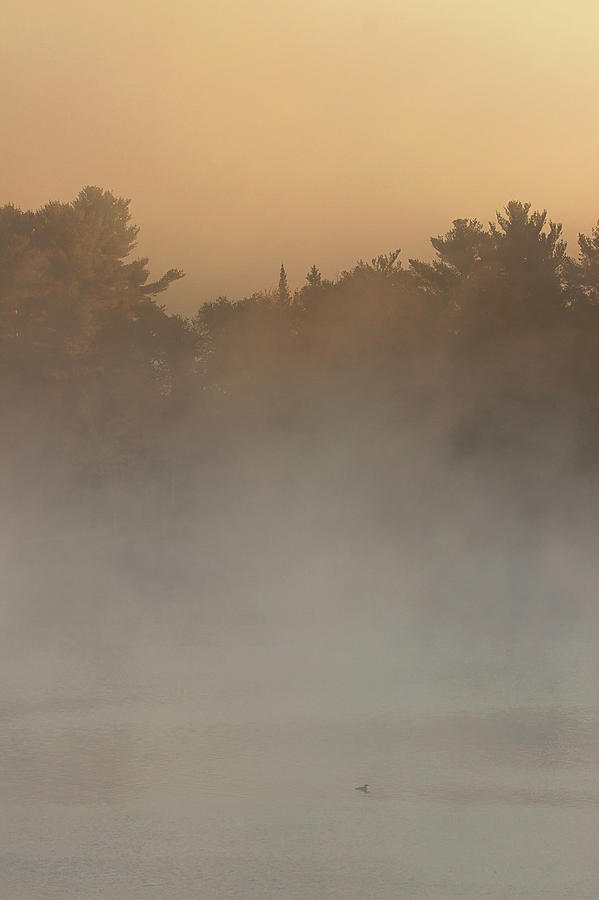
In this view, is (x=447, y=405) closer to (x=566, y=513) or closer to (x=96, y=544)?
(x=566, y=513)

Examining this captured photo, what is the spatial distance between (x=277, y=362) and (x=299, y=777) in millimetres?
57600

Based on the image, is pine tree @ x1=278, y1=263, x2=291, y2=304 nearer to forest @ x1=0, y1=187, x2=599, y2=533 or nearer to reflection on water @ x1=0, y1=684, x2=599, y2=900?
forest @ x1=0, y1=187, x2=599, y2=533

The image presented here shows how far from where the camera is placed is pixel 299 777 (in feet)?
31.6

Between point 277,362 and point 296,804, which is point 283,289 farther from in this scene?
point 296,804

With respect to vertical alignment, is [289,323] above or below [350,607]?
above

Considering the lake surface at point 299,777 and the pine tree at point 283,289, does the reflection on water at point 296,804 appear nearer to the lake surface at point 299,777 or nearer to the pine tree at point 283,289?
the lake surface at point 299,777

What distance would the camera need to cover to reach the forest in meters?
50.7

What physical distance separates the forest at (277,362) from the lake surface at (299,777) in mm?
36004

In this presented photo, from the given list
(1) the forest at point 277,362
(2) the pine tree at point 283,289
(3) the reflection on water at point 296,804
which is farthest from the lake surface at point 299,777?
(2) the pine tree at point 283,289

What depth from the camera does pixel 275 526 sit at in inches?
2078

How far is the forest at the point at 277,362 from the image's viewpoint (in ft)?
166

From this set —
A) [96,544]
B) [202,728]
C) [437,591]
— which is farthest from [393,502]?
[202,728]

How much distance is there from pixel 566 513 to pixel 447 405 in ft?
19.8

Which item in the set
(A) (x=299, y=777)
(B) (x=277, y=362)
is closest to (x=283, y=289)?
(B) (x=277, y=362)
